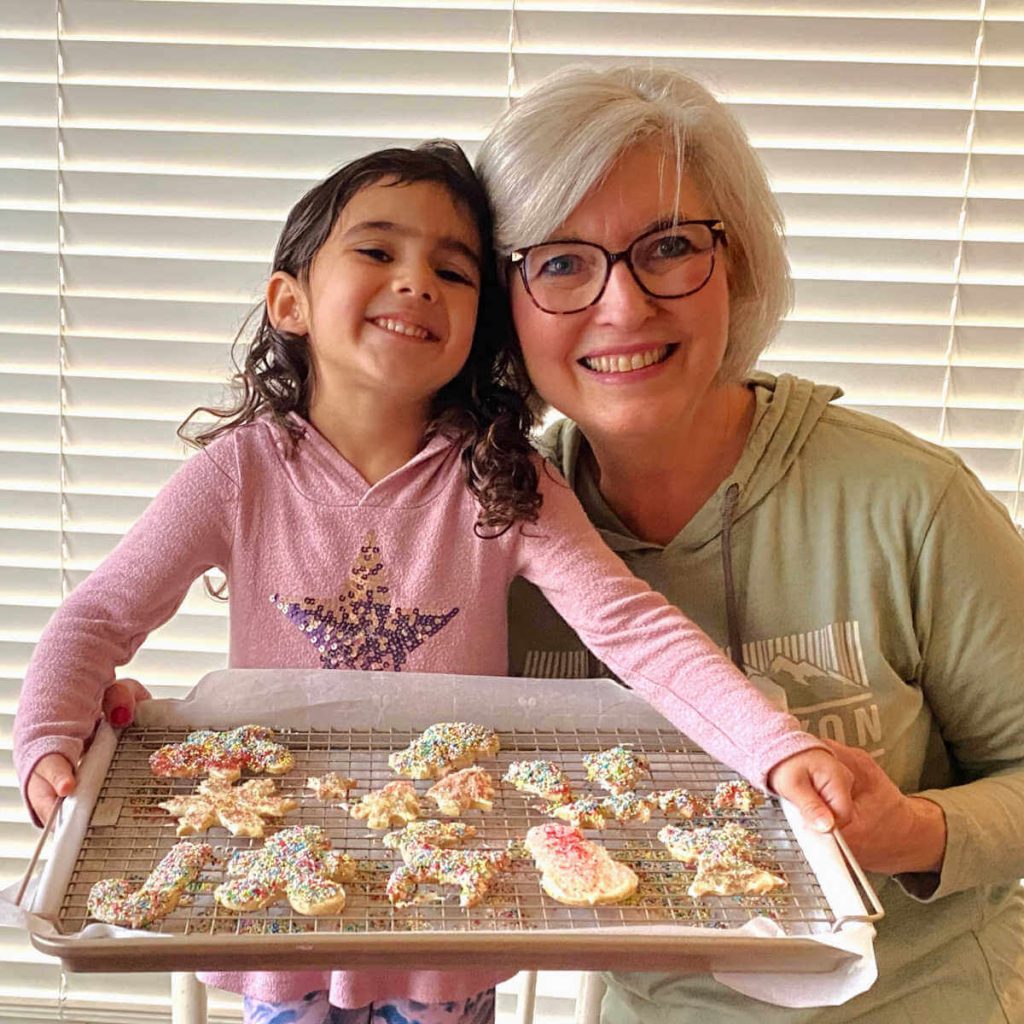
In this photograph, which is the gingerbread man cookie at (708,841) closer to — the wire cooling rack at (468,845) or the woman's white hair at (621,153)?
the wire cooling rack at (468,845)

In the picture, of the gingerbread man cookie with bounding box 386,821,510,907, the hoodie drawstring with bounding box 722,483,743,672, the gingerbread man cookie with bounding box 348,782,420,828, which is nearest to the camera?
the gingerbread man cookie with bounding box 386,821,510,907

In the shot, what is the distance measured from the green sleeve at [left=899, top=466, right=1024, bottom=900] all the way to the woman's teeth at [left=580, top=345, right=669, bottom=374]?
33 centimetres

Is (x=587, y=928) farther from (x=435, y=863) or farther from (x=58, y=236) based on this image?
(x=58, y=236)

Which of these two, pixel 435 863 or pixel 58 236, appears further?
pixel 58 236

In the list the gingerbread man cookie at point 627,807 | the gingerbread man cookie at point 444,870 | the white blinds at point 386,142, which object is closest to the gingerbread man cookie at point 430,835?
the gingerbread man cookie at point 444,870

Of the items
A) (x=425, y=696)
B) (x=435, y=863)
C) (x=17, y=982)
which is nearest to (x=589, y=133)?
(x=425, y=696)

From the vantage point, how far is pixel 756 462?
4.00 feet

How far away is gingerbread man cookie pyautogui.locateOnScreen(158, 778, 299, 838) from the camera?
92cm

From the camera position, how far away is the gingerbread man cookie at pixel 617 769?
1.00 meters

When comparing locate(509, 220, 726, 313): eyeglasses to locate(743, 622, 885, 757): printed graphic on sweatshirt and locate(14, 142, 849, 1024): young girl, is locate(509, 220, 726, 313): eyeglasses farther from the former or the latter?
locate(743, 622, 885, 757): printed graphic on sweatshirt

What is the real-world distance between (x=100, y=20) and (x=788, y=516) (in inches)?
45.5

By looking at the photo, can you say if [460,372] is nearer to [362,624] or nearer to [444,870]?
[362,624]

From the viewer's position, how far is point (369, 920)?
32.2 inches

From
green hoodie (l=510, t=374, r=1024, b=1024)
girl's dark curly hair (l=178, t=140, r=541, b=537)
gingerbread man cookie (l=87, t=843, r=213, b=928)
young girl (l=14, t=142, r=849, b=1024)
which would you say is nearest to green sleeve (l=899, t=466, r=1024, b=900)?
green hoodie (l=510, t=374, r=1024, b=1024)
